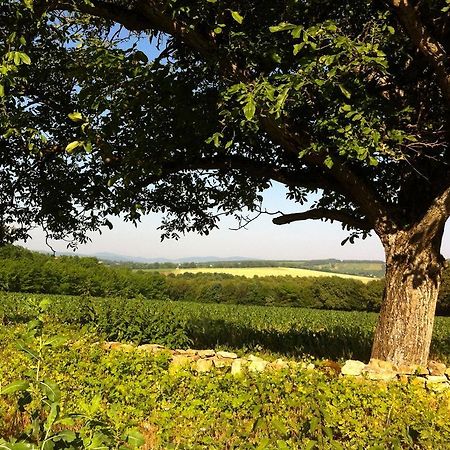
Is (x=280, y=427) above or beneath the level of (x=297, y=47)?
beneath

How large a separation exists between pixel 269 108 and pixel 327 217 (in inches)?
129

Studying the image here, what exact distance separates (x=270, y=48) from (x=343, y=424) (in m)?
5.05

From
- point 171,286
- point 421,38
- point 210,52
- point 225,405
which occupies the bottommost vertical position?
point 171,286

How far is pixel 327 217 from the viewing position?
818 cm

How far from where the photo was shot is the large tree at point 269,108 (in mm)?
5918

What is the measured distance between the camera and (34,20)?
5.86 metres

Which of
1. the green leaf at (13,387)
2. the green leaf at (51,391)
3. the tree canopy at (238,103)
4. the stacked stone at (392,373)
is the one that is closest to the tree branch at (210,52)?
the tree canopy at (238,103)

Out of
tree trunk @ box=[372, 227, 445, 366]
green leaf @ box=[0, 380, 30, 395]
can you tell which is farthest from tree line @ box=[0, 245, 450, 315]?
green leaf @ box=[0, 380, 30, 395]

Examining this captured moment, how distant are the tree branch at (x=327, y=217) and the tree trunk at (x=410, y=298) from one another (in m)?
0.80

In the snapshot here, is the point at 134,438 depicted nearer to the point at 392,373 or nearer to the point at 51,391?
the point at 51,391

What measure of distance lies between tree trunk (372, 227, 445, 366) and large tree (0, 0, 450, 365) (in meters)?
0.02

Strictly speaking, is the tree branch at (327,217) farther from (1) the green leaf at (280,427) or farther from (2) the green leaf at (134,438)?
(2) the green leaf at (134,438)

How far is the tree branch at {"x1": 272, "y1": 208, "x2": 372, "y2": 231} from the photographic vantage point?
7.86 m

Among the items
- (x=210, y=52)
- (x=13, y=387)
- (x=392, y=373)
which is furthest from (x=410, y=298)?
(x=13, y=387)
